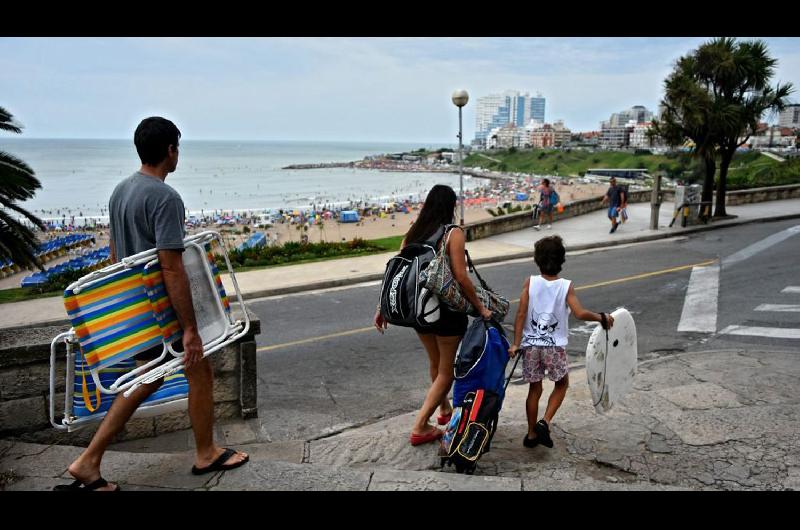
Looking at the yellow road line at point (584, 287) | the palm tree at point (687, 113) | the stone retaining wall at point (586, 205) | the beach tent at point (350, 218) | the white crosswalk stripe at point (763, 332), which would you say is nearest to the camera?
the white crosswalk stripe at point (763, 332)

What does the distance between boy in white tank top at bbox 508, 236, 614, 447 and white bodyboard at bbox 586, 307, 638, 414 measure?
0.13 meters

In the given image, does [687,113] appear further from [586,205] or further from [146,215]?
[146,215]

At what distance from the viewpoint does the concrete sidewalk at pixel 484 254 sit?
1096cm

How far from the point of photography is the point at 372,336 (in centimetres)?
836

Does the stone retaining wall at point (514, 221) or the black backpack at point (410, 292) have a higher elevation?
the black backpack at point (410, 292)

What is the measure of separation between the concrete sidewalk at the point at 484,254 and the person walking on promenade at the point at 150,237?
7245mm

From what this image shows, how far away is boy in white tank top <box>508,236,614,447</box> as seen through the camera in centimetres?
439

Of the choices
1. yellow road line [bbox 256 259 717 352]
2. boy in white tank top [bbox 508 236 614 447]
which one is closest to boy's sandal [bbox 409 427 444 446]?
boy in white tank top [bbox 508 236 614 447]

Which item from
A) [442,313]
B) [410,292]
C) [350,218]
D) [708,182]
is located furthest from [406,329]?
[350,218]

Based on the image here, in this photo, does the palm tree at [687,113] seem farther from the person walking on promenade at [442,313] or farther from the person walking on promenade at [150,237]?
the person walking on promenade at [150,237]

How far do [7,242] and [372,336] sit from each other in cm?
454

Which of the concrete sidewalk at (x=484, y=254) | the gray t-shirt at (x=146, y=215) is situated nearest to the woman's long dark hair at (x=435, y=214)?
the gray t-shirt at (x=146, y=215)

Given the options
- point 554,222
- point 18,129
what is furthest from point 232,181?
point 18,129

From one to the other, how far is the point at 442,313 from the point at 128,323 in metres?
1.99
